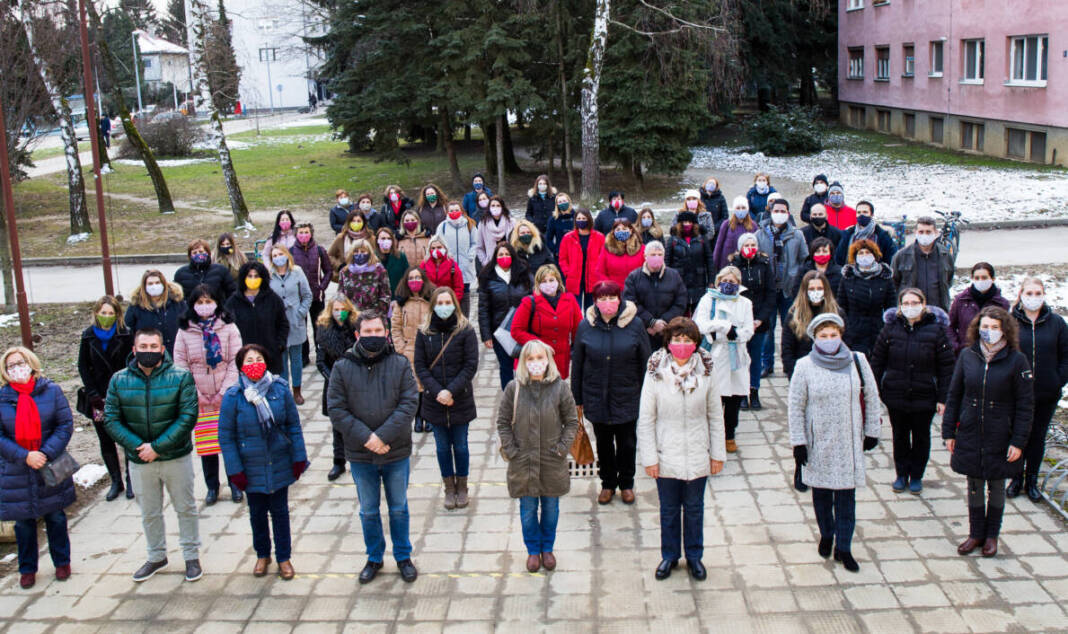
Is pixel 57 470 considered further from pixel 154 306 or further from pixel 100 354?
pixel 154 306

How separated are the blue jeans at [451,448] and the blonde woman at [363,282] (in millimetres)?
2644

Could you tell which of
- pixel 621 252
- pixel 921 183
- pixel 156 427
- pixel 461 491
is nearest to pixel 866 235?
pixel 621 252

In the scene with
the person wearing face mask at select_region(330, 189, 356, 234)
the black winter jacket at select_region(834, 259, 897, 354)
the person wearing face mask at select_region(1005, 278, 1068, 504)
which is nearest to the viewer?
the person wearing face mask at select_region(1005, 278, 1068, 504)

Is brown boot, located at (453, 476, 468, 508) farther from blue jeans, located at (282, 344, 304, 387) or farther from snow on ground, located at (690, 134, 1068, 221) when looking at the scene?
snow on ground, located at (690, 134, 1068, 221)

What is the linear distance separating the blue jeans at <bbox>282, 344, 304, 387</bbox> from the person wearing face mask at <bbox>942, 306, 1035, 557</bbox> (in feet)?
21.6

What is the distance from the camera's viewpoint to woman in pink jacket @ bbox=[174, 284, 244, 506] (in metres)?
8.17

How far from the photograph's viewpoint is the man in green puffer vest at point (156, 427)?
6613mm

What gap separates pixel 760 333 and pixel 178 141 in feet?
116

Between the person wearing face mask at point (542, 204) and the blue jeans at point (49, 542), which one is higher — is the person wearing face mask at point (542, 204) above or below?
above

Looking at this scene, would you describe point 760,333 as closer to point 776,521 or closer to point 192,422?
point 776,521

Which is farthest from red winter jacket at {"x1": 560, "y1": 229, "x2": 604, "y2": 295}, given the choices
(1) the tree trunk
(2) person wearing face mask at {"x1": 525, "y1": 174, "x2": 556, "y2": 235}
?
(1) the tree trunk

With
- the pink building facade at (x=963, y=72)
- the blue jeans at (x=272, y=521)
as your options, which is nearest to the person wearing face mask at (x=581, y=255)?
the blue jeans at (x=272, y=521)

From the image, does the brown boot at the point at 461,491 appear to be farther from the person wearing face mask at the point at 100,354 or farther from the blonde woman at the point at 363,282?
the person wearing face mask at the point at 100,354

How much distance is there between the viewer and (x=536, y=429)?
21.4 ft
